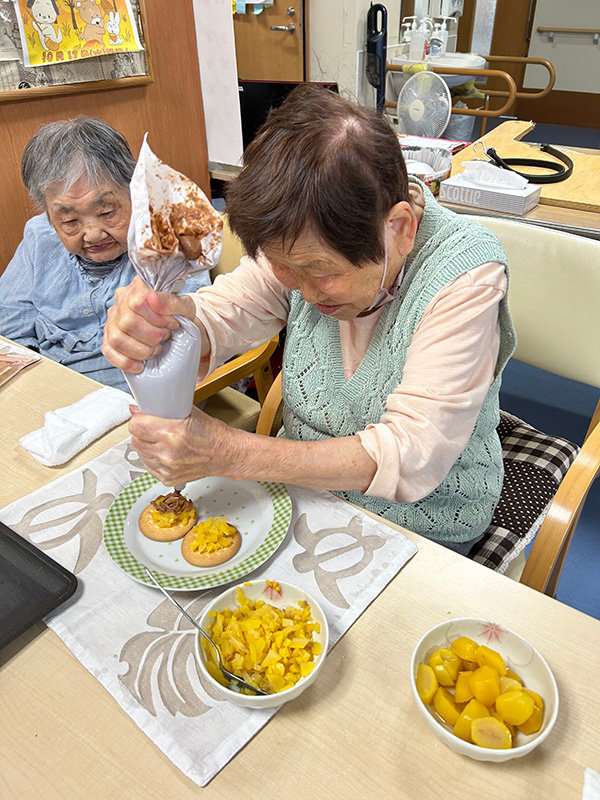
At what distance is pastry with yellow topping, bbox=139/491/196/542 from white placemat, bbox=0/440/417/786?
0.08 meters

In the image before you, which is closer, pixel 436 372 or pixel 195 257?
A: pixel 195 257

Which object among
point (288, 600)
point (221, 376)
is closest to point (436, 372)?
point (288, 600)

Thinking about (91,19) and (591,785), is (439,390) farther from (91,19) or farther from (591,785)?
(91,19)

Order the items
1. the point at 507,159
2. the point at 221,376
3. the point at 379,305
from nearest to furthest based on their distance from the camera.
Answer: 1. the point at 379,305
2. the point at 221,376
3. the point at 507,159

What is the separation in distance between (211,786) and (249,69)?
571 centimetres

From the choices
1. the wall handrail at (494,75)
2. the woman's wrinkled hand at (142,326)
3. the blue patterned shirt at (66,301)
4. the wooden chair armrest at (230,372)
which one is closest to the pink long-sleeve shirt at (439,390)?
the woman's wrinkled hand at (142,326)

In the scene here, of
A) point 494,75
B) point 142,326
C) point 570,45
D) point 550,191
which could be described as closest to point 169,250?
point 142,326

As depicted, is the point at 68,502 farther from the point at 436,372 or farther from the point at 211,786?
the point at 436,372

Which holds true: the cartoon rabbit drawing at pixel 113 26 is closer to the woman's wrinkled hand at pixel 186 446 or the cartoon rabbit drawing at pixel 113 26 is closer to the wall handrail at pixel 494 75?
the woman's wrinkled hand at pixel 186 446

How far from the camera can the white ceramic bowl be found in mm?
672

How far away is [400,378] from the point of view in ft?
3.47

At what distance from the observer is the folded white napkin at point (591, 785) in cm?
62

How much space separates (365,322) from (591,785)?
75 centimetres

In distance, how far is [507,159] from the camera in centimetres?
262
